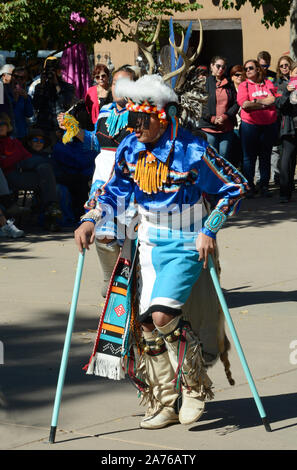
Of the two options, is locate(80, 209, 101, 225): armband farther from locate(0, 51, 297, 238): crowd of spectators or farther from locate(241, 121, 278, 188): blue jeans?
locate(241, 121, 278, 188): blue jeans

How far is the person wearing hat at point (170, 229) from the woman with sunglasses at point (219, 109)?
29.4ft

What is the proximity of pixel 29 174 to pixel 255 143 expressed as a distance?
3.71 meters

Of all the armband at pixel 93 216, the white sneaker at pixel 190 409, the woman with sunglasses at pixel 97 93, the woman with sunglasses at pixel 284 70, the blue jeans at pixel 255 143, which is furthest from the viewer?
the woman with sunglasses at pixel 284 70

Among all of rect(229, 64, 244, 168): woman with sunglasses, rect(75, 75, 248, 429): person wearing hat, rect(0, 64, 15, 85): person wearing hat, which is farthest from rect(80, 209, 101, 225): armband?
rect(229, 64, 244, 168): woman with sunglasses

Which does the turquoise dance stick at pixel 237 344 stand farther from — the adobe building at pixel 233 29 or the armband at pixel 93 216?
the adobe building at pixel 233 29

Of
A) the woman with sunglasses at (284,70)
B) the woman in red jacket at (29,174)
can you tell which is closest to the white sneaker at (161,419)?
the woman in red jacket at (29,174)

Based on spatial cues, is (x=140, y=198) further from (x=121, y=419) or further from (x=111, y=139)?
(x=111, y=139)

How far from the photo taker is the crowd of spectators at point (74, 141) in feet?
40.1

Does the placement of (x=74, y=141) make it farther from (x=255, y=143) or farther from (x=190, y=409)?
(x=190, y=409)

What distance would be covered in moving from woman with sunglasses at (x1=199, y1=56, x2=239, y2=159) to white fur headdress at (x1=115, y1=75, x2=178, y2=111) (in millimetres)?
8940

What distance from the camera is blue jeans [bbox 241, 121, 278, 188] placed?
1412cm

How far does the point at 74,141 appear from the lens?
38.1 feet

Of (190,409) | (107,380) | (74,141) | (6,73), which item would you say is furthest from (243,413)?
(6,73)
